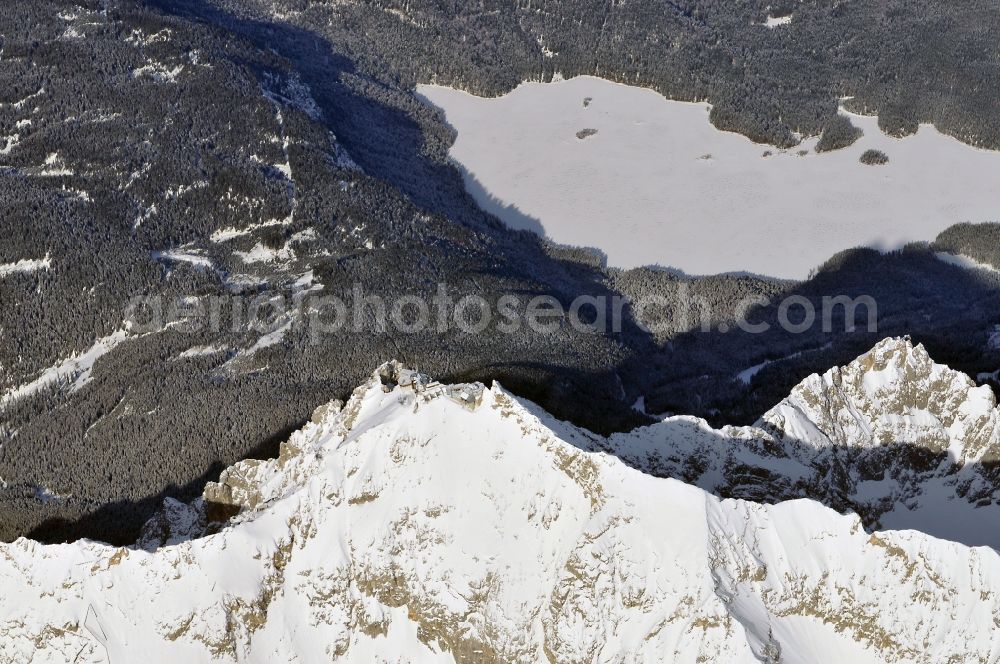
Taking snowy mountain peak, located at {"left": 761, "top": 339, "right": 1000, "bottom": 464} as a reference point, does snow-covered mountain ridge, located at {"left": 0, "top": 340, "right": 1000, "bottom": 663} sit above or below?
below

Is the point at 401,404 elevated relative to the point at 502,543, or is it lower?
elevated

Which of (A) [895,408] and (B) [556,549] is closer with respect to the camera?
(B) [556,549]

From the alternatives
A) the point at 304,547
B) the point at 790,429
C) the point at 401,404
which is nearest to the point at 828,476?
the point at 790,429

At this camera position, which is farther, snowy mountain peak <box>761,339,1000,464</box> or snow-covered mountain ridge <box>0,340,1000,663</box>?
snowy mountain peak <box>761,339,1000,464</box>

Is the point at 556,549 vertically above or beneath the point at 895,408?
beneath

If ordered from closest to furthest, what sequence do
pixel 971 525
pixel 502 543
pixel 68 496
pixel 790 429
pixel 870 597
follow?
pixel 870 597, pixel 502 543, pixel 971 525, pixel 790 429, pixel 68 496

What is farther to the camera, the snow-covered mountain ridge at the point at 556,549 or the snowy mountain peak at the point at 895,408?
the snowy mountain peak at the point at 895,408

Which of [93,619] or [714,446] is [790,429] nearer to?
[714,446]

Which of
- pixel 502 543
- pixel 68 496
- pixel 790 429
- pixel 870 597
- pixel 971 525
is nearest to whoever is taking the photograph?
pixel 870 597
